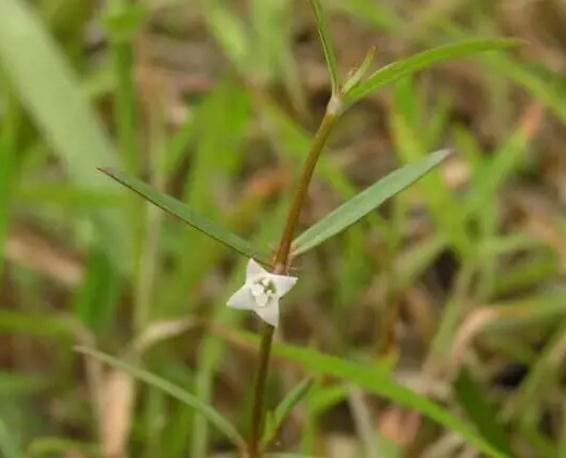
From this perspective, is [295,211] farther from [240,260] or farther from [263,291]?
[240,260]

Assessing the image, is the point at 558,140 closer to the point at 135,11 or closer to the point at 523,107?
the point at 523,107

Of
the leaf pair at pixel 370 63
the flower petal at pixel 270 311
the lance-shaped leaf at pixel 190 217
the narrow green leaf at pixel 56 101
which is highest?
the narrow green leaf at pixel 56 101

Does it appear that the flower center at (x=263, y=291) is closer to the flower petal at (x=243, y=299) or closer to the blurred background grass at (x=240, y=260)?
the flower petal at (x=243, y=299)

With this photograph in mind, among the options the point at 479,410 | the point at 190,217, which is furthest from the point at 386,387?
the point at 190,217

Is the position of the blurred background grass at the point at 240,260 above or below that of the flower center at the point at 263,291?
above

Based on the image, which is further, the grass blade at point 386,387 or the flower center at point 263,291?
the grass blade at point 386,387

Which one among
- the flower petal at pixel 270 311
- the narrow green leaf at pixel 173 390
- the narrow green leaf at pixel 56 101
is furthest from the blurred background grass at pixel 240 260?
the flower petal at pixel 270 311
